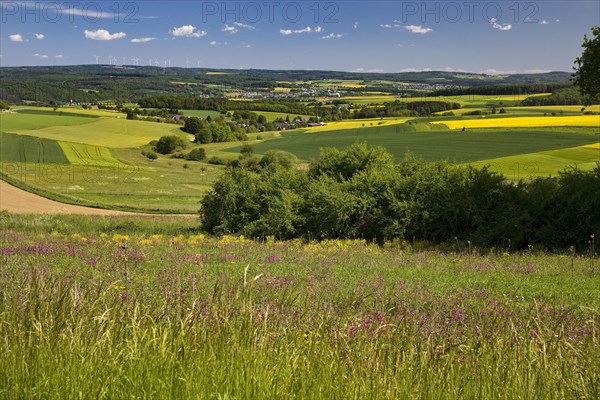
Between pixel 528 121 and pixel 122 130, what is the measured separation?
8900 cm

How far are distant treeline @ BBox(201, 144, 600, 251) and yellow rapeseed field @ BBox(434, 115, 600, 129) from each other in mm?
69151

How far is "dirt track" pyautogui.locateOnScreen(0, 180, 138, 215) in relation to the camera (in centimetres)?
4416

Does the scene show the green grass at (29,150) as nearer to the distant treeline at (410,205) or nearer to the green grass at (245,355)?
the distant treeline at (410,205)

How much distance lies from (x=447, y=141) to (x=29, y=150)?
70.3 meters

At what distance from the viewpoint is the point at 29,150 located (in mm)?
87062

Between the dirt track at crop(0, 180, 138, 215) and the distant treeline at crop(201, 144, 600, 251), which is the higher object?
the distant treeline at crop(201, 144, 600, 251)

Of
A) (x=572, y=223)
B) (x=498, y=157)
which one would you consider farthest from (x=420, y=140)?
(x=572, y=223)

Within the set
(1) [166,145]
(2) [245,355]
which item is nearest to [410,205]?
(2) [245,355]

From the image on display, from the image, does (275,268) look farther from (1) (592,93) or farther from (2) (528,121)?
(2) (528,121)

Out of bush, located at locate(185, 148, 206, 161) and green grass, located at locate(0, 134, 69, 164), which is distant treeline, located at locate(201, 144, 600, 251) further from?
bush, located at locate(185, 148, 206, 161)

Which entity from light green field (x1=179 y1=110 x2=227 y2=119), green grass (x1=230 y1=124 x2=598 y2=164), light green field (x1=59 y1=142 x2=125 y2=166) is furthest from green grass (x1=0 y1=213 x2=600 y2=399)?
light green field (x1=179 y1=110 x2=227 y2=119)

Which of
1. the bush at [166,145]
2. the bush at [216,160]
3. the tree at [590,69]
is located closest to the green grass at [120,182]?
the bush at [216,160]

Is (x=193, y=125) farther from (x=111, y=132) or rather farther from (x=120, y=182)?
(x=120, y=182)

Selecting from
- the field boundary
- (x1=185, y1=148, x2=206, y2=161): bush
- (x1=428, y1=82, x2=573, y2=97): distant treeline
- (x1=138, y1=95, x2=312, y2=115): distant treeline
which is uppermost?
(x1=428, y1=82, x2=573, y2=97): distant treeline
